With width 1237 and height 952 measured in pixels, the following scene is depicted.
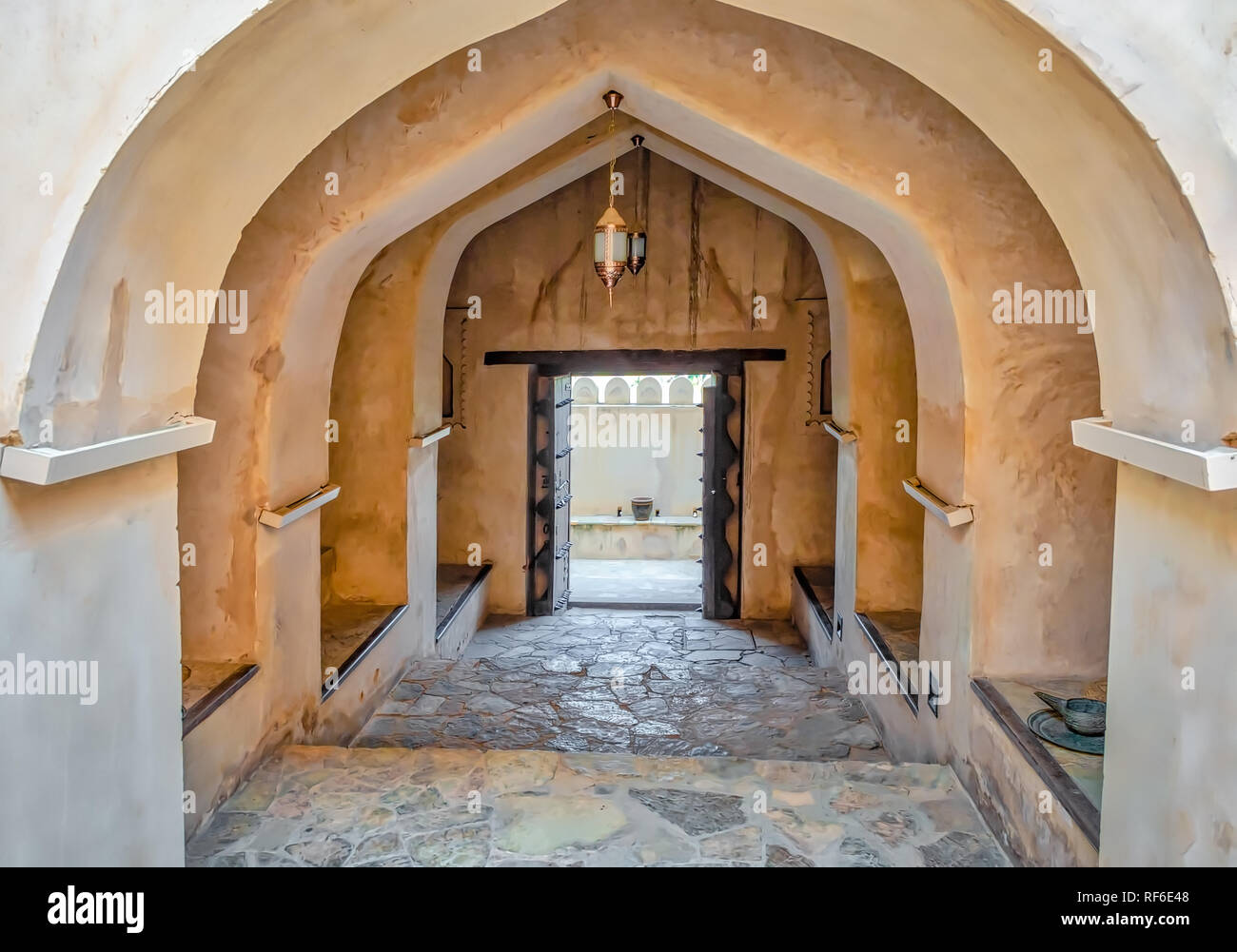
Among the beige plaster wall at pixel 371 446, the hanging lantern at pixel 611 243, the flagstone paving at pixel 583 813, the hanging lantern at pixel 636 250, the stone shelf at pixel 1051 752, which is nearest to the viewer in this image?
the stone shelf at pixel 1051 752

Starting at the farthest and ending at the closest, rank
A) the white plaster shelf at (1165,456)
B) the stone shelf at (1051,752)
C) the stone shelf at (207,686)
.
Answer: the stone shelf at (207,686)
the stone shelf at (1051,752)
the white plaster shelf at (1165,456)

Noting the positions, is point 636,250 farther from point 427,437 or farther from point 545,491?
point 545,491

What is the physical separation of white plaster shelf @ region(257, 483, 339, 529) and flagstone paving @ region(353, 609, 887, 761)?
1598mm

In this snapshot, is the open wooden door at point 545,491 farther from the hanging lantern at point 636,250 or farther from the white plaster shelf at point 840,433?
the hanging lantern at point 636,250

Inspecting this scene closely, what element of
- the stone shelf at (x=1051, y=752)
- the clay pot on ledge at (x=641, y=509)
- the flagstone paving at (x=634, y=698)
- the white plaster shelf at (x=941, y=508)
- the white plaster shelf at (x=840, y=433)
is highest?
the white plaster shelf at (x=840, y=433)

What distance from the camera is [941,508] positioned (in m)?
4.39

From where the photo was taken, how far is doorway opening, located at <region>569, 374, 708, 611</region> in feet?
47.4

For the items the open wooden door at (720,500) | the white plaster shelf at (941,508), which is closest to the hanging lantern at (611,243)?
the white plaster shelf at (941,508)

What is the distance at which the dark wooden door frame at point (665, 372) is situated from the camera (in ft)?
28.6

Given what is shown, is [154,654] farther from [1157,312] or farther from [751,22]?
[751,22]

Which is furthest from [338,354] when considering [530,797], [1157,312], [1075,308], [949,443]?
[1157,312]

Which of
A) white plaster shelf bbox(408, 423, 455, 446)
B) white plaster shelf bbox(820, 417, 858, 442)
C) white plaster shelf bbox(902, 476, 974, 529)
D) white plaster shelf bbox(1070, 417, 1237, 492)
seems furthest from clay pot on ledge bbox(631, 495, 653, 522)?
white plaster shelf bbox(1070, 417, 1237, 492)

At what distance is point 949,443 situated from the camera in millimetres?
4492

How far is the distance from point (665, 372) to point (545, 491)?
1.60 m
